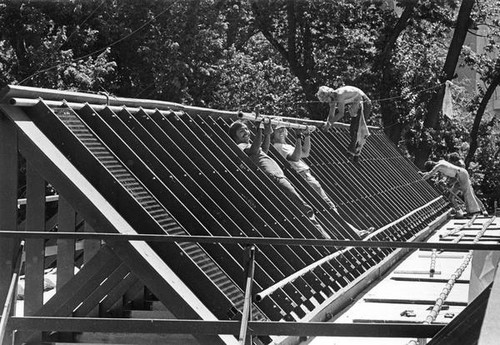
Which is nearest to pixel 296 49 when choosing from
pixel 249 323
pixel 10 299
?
pixel 10 299

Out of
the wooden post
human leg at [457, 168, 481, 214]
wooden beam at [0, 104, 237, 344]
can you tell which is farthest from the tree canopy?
the wooden post

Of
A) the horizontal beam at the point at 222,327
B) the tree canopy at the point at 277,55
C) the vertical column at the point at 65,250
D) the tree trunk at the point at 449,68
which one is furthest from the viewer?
the tree trunk at the point at 449,68

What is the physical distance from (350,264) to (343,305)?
166 cm

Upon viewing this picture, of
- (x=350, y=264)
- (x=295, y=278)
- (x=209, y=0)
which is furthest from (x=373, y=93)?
(x=295, y=278)

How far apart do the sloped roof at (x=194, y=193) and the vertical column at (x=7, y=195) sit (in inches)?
5.4

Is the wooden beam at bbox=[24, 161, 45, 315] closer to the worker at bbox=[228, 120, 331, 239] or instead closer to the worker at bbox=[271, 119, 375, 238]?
the worker at bbox=[228, 120, 331, 239]

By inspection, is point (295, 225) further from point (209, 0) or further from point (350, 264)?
point (209, 0)

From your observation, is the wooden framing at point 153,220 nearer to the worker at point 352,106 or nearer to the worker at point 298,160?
the worker at point 298,160

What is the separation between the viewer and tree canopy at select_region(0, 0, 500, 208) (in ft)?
92.3

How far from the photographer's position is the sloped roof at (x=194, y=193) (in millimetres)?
9430

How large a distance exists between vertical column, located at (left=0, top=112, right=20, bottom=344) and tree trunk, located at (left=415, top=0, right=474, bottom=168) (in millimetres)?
33734

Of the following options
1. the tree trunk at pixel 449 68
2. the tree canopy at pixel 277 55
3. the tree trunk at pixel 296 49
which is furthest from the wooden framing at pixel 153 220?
the tree trunk at pixel 449 68

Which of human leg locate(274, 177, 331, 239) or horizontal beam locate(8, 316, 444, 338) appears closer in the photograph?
horizontal beam locate(8, 316, 444, 338)

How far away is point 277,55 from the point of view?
4622cm
